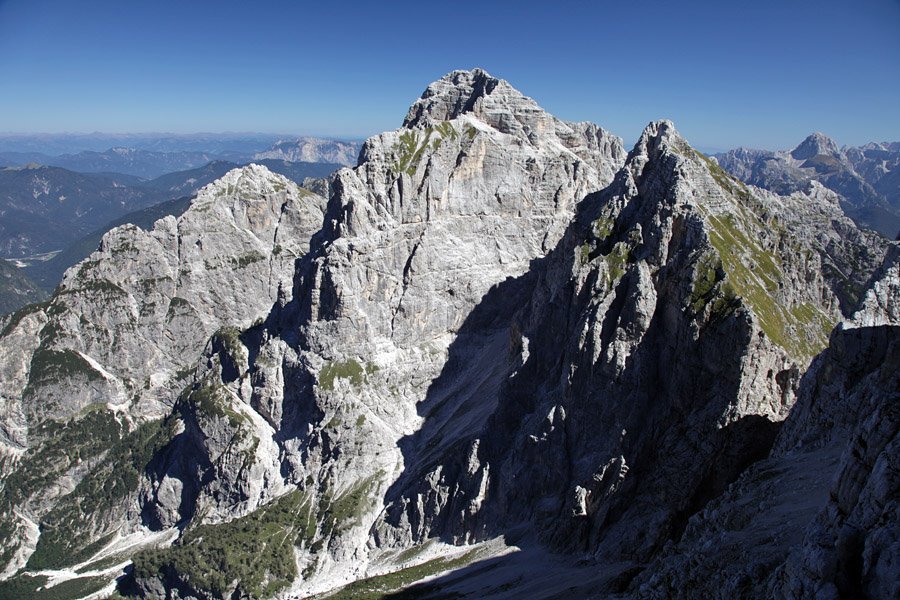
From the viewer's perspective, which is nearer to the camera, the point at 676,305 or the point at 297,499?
the point at 676,305

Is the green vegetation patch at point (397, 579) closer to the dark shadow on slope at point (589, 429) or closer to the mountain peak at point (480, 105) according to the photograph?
the dark shadow on slope at point (589, 429)

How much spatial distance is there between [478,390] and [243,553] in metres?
67.4

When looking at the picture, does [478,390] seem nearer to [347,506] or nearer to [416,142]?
[347,506]

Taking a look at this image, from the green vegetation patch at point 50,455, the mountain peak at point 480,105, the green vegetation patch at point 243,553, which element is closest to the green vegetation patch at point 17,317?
the green vegetation patch at point 50,455

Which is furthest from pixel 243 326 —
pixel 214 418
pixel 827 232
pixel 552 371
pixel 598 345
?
pixel 827 232

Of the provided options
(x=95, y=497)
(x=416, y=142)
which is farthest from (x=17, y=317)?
(x=416, y=142)

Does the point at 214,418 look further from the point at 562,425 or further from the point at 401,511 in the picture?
the point at 562,425

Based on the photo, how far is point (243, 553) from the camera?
119 meters

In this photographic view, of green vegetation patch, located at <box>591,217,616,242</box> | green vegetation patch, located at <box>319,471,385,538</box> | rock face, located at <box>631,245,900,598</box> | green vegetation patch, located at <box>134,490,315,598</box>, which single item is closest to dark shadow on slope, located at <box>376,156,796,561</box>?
green vegetation patch, located at <box>591,217,616,242</box>

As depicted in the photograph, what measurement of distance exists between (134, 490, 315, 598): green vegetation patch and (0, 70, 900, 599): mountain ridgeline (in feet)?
1.86

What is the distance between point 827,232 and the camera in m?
114

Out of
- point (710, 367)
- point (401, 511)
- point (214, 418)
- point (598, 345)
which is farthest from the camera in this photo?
point (214, 418)

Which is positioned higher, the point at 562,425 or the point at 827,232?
the point at 827,232

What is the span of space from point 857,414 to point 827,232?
94.8 metres
